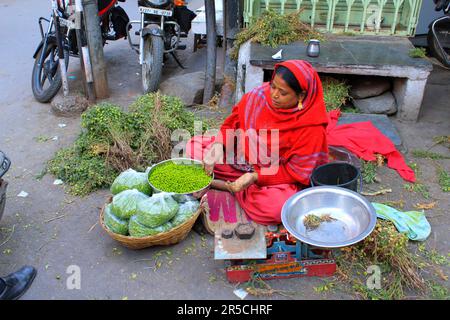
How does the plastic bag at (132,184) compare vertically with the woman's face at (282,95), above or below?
below

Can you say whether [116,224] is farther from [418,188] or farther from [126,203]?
[418,188]

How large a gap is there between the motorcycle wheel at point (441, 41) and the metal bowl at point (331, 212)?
377cm

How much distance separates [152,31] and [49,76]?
1348 millimetres

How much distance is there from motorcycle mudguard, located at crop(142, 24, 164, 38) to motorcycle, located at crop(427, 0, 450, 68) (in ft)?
11.2

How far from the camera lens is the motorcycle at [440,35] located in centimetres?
538

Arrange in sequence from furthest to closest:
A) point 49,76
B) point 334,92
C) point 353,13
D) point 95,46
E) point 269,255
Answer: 1. point 353,13
2. point 49,76
3. point 95,46
4. point 334,92
5. point 269,255

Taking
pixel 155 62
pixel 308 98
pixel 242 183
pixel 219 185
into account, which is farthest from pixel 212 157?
pixel 155 62

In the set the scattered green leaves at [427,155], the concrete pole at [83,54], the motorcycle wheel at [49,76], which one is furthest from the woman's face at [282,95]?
the motorcycle wheel at [49,76]

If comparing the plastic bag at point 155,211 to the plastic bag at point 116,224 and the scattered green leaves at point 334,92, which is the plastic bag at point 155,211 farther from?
the scattered green leaves at point 334,92

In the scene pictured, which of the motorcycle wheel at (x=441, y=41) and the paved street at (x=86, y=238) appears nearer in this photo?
the paved street at (x=86, y=238)

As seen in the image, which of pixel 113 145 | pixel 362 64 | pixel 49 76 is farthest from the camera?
pixel 49 76

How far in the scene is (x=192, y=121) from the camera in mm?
4043

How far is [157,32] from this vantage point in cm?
505

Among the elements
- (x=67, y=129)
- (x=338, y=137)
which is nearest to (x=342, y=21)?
(x=338, y=137)
